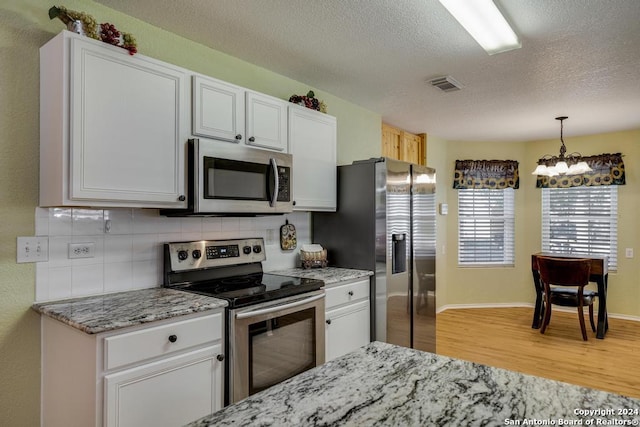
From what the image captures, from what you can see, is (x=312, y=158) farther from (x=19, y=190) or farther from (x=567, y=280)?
(x=567, y=280)

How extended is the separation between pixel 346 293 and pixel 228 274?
81cm

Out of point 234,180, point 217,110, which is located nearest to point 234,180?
point 234,180

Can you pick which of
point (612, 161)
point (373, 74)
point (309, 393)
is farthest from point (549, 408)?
point (612, 161)

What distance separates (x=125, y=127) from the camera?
6.45 ft

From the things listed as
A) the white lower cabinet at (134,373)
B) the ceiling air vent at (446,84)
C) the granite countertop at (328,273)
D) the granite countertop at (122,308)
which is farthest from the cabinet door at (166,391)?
the ceiling air vent at (446,84)

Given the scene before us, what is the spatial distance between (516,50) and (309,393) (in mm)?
2576

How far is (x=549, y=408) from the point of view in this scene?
2.75 ft

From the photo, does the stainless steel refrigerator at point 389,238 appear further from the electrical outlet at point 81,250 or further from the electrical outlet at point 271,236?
the electrical outlet at point 81,250

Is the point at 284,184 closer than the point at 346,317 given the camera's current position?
Yes

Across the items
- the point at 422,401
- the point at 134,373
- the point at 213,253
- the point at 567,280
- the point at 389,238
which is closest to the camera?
the point at 422,401

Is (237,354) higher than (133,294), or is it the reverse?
(133,294)

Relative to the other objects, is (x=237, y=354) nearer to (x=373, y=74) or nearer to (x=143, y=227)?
(x=143, y=227)

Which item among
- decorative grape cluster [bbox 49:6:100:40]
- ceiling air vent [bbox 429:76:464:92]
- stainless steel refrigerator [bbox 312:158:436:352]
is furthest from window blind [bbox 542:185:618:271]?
decorative grape cluster [bbox 49:6:100:40]

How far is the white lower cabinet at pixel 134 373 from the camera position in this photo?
161cm
